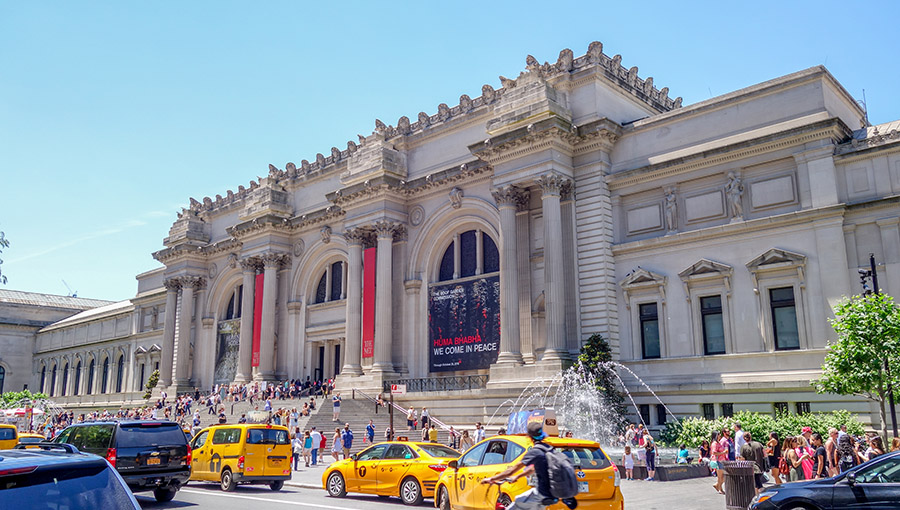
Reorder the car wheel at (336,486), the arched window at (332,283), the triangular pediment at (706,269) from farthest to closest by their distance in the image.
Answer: the arched window at (332,283)
the triangular pediment at (706,269)
the car wheel at (336,486)

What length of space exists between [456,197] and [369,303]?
8427mm

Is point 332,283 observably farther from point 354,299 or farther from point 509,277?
point 509,277

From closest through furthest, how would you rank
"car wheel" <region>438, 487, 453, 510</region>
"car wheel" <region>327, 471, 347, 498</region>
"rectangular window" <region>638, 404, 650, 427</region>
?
"car wheel" <region>438, 487, 453, 510</region> < "car wheel" <region>327, 471, 347, 498</region> < "rectangular window" <region>638, 404, 650, 427</region>

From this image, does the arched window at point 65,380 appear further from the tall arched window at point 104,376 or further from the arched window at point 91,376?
the tall arched window at point 104,376

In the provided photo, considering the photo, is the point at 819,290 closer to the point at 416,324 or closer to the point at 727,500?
the point at 727,500

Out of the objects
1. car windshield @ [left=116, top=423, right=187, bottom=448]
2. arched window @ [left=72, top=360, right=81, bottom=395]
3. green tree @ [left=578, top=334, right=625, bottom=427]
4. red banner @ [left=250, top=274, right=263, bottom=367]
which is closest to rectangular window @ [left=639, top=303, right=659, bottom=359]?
green tree @ [left=578, top=334, right=625, bottom=427]

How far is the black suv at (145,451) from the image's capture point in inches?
650

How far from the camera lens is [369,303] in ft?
141

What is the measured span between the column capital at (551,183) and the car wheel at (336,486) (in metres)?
18.5

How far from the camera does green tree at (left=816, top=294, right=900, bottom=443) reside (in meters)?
21.4

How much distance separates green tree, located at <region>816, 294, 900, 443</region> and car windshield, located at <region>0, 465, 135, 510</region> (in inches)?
853

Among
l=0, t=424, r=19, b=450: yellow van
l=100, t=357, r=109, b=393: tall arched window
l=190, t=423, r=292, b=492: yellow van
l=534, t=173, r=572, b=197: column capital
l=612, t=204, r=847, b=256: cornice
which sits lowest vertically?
l=190, t=423, r=292, b=492: yellow van

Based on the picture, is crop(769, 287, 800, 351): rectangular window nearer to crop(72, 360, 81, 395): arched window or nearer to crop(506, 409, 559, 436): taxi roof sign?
crop(506, 409, 559, 436): taxi roof sign

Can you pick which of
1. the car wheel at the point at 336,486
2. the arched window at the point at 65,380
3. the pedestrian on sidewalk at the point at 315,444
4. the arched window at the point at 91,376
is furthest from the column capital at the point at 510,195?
the arched window at the point at 65,380
